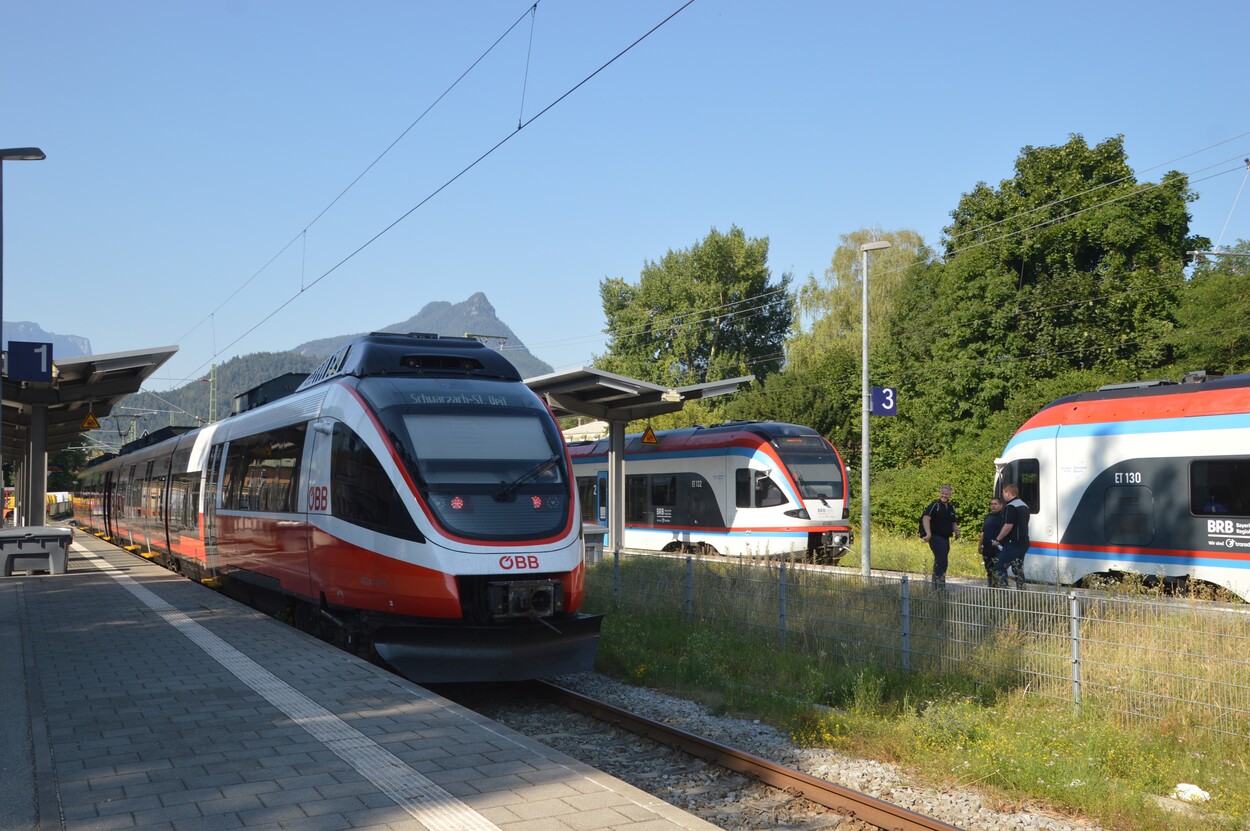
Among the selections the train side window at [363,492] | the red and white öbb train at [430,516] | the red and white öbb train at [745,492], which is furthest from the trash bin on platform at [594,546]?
the red and white öbb train at [745,492]

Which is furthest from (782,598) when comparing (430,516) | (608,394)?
(608,394)

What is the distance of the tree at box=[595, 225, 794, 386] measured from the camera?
66312mm

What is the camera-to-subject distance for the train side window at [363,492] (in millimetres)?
10008

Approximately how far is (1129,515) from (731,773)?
11393mm

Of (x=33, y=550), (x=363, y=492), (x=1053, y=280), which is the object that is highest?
(x=1053, y=280)

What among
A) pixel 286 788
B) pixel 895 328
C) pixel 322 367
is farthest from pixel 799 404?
pixel 286 788

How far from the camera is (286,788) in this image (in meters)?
6.08

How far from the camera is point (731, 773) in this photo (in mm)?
7637

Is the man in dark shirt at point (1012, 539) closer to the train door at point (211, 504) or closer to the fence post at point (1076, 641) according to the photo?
the fence post at point (1076, 641)

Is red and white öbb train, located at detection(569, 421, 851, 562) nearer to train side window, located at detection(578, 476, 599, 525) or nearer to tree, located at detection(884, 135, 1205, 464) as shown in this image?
train side window, located at detection(578, 476, 599, 525)

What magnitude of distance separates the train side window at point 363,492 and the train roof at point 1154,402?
1179 cm

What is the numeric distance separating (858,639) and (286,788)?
20.9ft

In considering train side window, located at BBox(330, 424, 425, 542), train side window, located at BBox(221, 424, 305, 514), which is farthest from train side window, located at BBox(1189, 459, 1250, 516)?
train side window, located at BBox(221, 424, 305, 514)

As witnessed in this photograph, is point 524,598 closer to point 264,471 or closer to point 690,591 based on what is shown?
point 690,591
